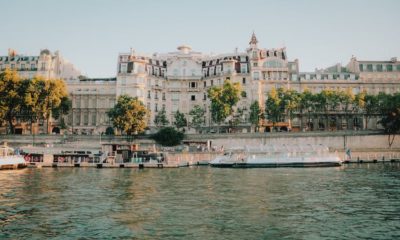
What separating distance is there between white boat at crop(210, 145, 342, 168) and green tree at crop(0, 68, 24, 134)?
4781cm

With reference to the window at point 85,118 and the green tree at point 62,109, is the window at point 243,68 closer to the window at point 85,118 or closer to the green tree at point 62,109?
the window at point 85,118

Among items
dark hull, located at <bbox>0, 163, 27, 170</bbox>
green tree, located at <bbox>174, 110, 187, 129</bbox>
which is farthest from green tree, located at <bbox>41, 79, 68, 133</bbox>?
green tree, located at <bbox>174, 110, 187, 129</bbox>

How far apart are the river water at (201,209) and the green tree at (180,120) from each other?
51.5 metres

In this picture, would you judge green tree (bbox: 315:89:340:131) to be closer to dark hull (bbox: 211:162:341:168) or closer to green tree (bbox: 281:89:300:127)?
green tree (bbox: 281:89:300:127)

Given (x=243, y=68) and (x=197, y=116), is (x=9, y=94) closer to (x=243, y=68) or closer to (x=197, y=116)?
(x=197, y=116)

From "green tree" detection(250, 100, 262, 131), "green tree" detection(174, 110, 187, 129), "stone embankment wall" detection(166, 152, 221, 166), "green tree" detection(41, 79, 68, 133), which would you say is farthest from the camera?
"green tree" detection(174, 110, 187, 129)

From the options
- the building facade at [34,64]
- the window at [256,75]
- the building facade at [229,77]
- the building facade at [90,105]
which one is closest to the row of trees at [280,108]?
the building facade at [229,77]

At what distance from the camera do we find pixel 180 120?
9975 cm

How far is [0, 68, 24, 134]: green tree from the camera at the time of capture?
290 feet

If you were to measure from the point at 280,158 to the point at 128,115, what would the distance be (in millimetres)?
32920

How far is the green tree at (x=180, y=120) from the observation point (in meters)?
99.6

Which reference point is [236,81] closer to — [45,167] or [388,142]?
[388,142]

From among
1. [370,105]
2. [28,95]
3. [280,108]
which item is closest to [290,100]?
[280,108]

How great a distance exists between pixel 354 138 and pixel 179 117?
4176 centimetres
